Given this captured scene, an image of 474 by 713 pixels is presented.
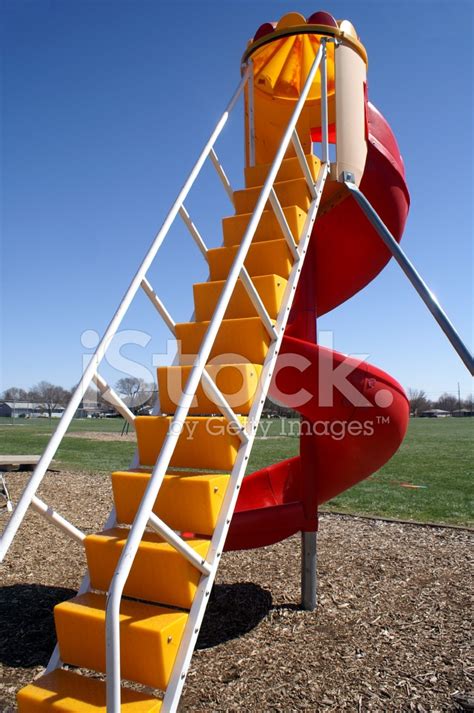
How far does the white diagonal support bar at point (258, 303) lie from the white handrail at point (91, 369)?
0.63 m

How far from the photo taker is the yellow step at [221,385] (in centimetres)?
343

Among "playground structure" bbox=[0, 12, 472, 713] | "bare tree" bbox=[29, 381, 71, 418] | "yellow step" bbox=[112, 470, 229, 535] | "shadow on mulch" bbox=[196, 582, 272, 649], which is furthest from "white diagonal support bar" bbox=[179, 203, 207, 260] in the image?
"bare tree" bbox=[29, 381, 71, 418]

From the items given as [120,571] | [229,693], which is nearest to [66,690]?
[120,571]

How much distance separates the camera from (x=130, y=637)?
2621mm

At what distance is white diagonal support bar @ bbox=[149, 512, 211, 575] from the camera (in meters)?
2.47

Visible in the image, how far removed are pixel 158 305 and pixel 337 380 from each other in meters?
1.47

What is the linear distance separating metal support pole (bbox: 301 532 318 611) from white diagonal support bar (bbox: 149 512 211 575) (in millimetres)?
2192

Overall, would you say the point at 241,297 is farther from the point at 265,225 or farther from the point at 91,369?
the point at 91,369

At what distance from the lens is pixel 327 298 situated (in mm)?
5496

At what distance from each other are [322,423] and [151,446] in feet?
5.80

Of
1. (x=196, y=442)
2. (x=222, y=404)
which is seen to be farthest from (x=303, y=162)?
(x=196, y=442)

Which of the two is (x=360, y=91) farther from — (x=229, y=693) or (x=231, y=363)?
(x=229, y=693)

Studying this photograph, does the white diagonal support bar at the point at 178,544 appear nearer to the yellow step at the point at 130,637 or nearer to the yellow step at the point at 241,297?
the yellow step at the point at 130,637

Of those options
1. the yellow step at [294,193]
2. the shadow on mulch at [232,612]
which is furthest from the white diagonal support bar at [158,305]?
the shadow on mulch at [232,612]
